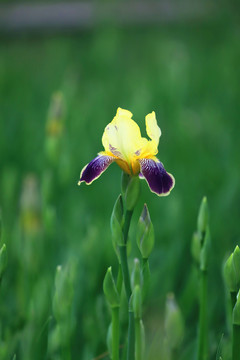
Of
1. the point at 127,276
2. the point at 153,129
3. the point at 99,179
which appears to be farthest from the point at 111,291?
the point at 99,179

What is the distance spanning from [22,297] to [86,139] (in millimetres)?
1210

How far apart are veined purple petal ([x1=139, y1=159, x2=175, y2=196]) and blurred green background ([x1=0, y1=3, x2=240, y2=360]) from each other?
221 mm

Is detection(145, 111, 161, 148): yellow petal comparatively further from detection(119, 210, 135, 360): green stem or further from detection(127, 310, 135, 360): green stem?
detection(127, 310, 135, 360): green stem

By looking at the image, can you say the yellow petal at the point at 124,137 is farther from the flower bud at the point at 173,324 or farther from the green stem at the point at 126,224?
the flower bud at the point at 173,324

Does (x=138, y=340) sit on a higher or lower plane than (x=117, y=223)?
lower

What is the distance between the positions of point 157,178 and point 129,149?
0.23 ft

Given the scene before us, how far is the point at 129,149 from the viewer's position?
799 millimetres

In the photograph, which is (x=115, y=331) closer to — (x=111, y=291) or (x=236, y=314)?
(x=111, y=291)

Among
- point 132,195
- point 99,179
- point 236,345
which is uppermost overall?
point 99,179

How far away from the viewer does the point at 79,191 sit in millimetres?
1975

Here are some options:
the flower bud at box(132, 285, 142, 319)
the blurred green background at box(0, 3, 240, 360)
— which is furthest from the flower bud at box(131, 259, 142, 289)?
the blurred green background at box(0, 3, 240, 360)

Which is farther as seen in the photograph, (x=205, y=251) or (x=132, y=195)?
(x=205, y=251)

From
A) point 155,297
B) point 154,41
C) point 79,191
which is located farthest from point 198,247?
point 154,41

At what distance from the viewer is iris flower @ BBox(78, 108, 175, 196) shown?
0.78 meters
